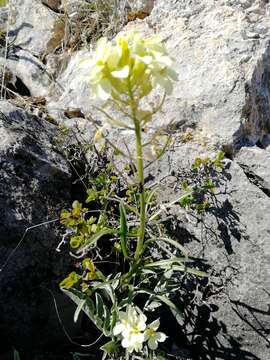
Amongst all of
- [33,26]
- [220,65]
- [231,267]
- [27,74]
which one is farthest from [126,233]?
[33,26]

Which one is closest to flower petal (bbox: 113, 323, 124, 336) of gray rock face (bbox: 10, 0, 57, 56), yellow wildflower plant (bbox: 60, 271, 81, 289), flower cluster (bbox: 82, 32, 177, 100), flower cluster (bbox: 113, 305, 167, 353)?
flower cluster (bbox: 113, 305, 167, 353)

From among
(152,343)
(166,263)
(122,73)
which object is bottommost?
(152,343)

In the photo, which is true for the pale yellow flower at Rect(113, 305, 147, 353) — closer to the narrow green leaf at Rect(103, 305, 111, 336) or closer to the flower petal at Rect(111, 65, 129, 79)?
the narrow green leaf at Rect(103, 305, 111, 336)

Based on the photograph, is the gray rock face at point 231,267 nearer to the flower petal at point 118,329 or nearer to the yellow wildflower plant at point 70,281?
the flower petal at point 118,329

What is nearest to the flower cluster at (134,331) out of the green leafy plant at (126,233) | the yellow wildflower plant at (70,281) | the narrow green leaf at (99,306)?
the green leafy plant at (126,233)

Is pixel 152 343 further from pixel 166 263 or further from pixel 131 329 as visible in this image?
pixel 166 263

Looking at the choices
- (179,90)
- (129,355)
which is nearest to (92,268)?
(129,355)
